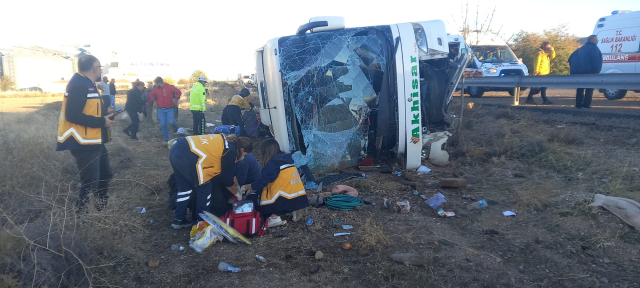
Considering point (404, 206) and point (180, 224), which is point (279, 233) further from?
point (404, 206)

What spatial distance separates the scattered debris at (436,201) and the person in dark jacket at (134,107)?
812 cm

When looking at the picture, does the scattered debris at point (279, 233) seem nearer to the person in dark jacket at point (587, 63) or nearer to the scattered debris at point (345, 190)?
the scattered debris at point (345, 190)

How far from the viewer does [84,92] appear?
13.1 feet

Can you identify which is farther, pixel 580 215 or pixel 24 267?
pixel 580 215

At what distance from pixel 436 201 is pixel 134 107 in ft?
27.9

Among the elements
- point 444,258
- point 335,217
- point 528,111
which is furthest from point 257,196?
point 528,111

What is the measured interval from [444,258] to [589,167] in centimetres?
334

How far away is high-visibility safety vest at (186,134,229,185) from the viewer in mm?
3988

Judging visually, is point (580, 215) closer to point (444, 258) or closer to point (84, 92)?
point (444, 258)

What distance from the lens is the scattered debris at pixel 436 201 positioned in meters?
4.64

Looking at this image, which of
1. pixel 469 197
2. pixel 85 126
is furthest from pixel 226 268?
pixel 469 197

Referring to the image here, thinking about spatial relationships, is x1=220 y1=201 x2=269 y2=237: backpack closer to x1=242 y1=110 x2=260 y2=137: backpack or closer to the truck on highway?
the truck on highway

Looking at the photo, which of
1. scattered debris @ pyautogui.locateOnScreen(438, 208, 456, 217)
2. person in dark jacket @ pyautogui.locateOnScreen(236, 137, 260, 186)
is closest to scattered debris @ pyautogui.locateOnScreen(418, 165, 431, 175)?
scattered debris @ pyautogui.locateOnScreen(438, 208, 456, 217)

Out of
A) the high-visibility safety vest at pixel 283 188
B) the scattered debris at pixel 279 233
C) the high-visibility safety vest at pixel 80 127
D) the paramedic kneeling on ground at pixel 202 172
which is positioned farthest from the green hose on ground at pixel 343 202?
the high-visibility safety vest at pixel 80 127
